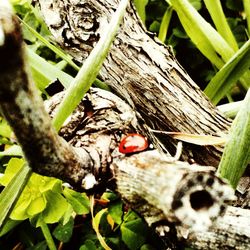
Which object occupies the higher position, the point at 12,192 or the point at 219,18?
the point at 219,18

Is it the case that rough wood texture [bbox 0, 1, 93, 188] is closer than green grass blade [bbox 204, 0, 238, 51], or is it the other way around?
rough wood texture [bbox 0, 1, 93, 188]

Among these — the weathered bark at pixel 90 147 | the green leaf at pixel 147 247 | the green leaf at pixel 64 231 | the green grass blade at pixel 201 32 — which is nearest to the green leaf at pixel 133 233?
the green leaf at pixel 147 247

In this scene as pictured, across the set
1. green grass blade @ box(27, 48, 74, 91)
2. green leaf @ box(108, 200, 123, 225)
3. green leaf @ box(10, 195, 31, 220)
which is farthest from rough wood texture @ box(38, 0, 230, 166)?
green leaf @ box(10, 195, 31, 220)

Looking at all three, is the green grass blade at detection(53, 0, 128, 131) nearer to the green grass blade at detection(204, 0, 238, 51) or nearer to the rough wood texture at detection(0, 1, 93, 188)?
the rough wood texture at detection(0, 1, 93, 188)

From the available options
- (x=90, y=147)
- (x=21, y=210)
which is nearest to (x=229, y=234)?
(x=90, y=147)

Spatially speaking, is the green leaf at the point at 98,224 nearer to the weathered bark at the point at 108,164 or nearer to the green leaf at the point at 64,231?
Answer: the green leaf at the point at 64,231

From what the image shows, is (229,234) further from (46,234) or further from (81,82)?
(46,234)
